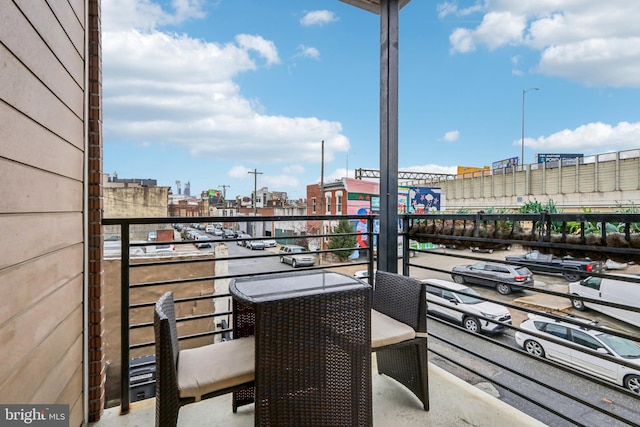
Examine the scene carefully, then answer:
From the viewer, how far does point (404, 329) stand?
1.62 m

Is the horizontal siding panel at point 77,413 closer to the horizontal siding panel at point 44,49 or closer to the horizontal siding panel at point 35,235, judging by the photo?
the horizontal siding panel at point 35,235

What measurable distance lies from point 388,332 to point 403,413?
1.63ft

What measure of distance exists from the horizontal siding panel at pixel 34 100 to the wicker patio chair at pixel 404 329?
1.54 meters

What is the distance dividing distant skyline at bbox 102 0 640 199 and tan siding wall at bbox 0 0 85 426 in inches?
19.8

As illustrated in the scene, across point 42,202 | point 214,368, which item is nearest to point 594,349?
point 214,368

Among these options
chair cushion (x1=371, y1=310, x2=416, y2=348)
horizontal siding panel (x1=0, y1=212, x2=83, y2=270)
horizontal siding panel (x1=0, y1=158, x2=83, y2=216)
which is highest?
horizontal siding panel (x1=0, y1=158, x2=83, y2=216)

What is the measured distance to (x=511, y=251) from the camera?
177 cm

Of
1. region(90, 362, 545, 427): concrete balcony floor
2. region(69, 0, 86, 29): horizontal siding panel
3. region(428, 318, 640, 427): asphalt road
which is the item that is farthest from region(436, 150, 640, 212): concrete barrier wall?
region(69, 0, 86, 29): horizontal siding panel

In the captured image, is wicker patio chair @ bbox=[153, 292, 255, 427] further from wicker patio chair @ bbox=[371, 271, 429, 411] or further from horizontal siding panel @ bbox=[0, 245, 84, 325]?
wicker patio chair @ bbox=[371, 271, 429, 411]

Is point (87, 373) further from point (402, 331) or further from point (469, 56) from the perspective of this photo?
point (469, 56)

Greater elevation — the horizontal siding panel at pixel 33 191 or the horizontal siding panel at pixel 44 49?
the horizontal siding panel at pixel 44 49

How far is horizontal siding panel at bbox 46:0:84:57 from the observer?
1.12 m

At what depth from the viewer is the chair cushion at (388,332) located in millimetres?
1509

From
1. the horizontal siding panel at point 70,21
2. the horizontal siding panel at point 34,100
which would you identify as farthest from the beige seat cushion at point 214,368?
the horizontal siding panel at point 70,21
